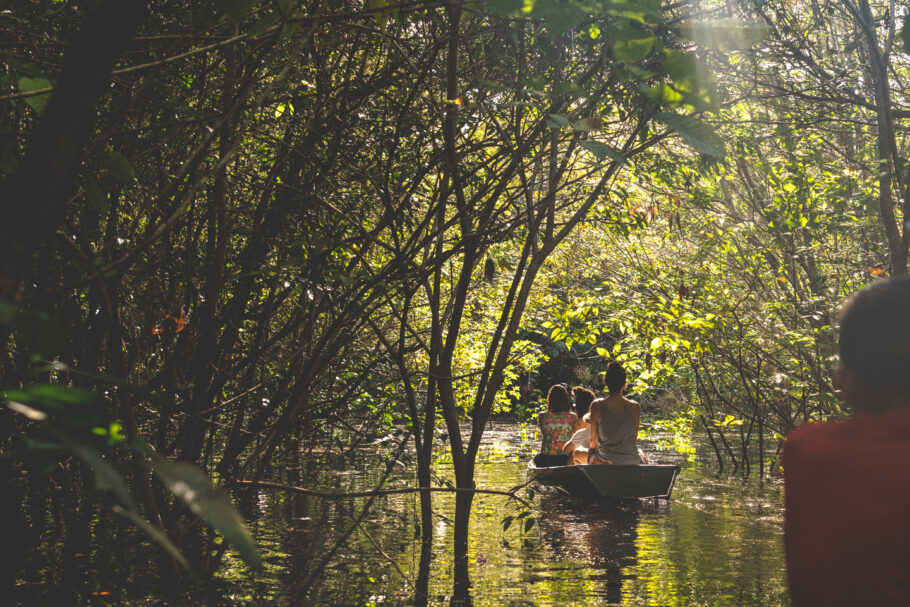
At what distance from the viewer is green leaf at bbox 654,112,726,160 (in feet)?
5.95

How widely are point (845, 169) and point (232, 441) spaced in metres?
10.2

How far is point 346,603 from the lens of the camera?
6.33 m

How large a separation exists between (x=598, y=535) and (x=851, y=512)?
26.9 ft

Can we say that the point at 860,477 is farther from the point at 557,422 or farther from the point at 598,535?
the point at 557,422

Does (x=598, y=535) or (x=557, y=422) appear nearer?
(x=598, y=535)

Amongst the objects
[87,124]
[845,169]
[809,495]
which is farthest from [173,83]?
[845,169]

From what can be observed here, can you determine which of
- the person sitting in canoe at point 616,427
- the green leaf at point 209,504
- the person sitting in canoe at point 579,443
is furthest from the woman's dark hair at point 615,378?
the green leaf at point 209,504

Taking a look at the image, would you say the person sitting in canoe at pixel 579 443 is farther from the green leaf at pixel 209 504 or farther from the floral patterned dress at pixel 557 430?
the green leaf at pixel 209 504

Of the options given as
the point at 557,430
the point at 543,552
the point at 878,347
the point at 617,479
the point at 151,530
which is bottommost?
the point at 543,552

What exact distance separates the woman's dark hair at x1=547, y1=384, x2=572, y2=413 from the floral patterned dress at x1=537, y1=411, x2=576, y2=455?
0.09 m

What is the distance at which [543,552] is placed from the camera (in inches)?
336

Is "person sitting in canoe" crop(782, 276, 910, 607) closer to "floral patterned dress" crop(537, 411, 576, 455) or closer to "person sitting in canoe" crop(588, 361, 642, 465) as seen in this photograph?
"person sitting in canoe" crop(588, 361, 642, 465)

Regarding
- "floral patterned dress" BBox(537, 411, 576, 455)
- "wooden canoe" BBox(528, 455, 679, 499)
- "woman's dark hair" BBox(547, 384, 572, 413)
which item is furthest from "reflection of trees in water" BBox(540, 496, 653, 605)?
"woman's dark hair" BBox(547, 384, 572, 413)

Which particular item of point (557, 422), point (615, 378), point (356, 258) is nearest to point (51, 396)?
point (356, 258)
